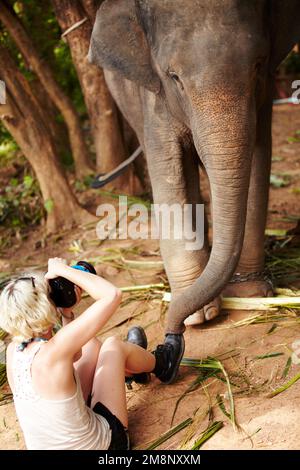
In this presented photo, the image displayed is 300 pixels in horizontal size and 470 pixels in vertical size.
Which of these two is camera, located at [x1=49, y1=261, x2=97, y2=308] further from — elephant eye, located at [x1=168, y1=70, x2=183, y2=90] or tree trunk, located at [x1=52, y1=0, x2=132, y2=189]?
tree trunk, located at [x1=52, y1=0, x2=132, y2=189]

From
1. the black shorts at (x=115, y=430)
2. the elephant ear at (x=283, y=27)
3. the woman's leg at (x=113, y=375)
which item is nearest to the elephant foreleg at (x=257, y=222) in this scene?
the elephant ear at (x=283, y=27)

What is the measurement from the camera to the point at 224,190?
10.3 feet

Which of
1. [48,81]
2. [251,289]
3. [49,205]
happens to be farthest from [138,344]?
[48,81]

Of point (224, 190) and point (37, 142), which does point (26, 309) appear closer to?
point (224, 190)

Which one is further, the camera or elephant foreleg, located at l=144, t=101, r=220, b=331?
elephant foreleg, located at l=144, t=101, r=220, b=331

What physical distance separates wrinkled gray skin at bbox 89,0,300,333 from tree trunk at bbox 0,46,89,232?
208 centimetres

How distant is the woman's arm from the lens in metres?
2.48

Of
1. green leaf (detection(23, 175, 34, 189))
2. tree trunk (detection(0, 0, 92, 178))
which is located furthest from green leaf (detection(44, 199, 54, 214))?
tree trunk (detection(0, 0, 92, 178))

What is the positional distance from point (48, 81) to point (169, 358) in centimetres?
402

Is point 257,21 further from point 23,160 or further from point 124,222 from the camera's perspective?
point 23,160

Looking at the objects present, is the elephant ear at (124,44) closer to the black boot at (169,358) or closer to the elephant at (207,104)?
the elephant at (207,104)

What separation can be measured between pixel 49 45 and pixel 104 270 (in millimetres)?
3777

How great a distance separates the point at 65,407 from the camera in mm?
2521
